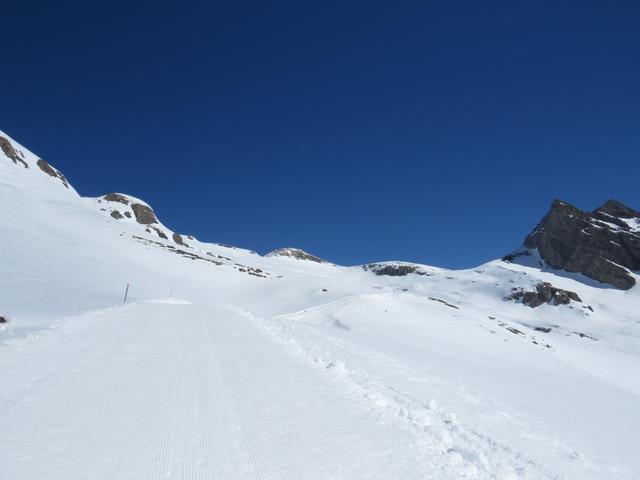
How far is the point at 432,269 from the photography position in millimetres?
143000

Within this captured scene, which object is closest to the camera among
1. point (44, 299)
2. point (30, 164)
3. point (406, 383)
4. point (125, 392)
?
point (125, 392)

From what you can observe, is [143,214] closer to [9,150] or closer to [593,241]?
[9,150]

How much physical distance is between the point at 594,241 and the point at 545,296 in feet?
151

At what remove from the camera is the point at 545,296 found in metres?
86.4

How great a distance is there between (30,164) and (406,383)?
98.6m

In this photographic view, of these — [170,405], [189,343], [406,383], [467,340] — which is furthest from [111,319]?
[467,340]

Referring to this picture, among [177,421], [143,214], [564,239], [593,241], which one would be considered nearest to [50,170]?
[143,214]

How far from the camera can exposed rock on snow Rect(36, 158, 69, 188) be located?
3443 inches

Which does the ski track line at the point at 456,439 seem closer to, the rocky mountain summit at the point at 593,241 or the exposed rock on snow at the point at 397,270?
the rocky mountain summit at the point at 593,241

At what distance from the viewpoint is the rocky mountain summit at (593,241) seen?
361 feet

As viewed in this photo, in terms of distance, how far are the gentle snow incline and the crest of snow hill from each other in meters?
88.3

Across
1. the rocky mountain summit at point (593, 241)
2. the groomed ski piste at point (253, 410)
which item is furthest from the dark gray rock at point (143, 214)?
the rocky mountain summit at point (593, 241)

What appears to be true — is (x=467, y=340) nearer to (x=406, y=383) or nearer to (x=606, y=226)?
(x=406, y=383)

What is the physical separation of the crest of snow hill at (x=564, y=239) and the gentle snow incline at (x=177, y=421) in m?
88.3
